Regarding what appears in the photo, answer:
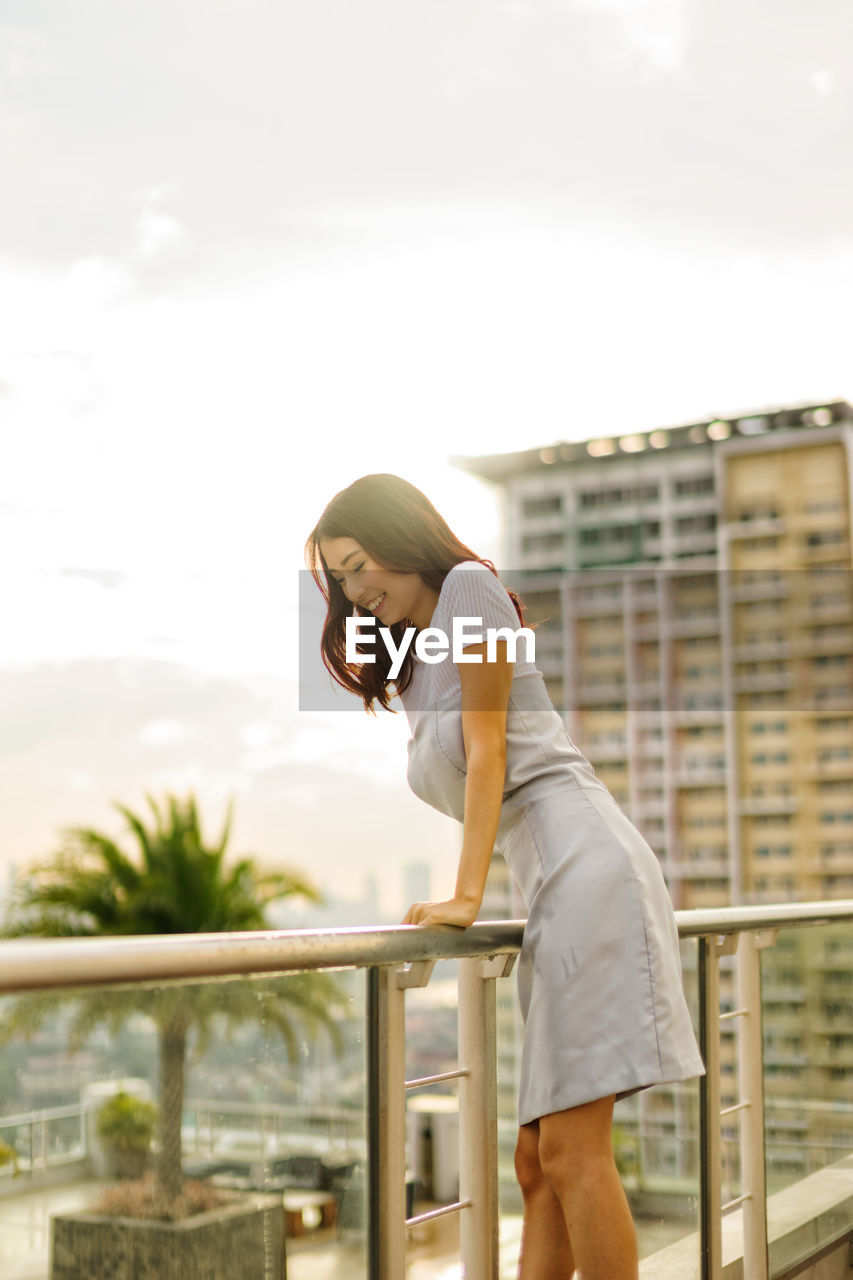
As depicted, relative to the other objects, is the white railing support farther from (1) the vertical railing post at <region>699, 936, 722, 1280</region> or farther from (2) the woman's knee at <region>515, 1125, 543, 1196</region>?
(2) the woman's knee at <region>515, 1125, 543, 1196</region>

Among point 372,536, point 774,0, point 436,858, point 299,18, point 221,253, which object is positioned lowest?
point 436,858

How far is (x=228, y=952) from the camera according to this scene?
46.4 inches

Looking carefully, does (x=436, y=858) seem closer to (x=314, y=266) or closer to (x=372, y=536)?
(x=314, y=266)

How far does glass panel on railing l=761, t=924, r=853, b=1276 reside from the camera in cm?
236

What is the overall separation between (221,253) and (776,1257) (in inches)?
1678

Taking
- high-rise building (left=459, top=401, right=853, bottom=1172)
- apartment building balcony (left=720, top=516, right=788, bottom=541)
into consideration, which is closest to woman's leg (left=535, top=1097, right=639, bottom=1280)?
high-rise building (left=459, top=401, right=853, bottom=1172)

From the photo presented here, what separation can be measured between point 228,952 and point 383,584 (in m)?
0.63

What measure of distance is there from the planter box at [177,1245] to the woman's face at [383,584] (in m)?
0.72

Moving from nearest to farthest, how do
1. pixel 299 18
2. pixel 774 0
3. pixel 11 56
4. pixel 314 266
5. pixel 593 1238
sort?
pixel 593 1238 → pixel 774 0 → pixel 299 18 → pixel 11 56 → pixel 314 266

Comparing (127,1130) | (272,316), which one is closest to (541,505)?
(272,316)

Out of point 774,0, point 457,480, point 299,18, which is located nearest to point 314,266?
point 299,18

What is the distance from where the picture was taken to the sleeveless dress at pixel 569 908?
1.48 m

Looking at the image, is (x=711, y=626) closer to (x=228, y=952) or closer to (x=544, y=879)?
(x=544, y=879)

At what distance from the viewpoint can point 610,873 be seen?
1493mm
